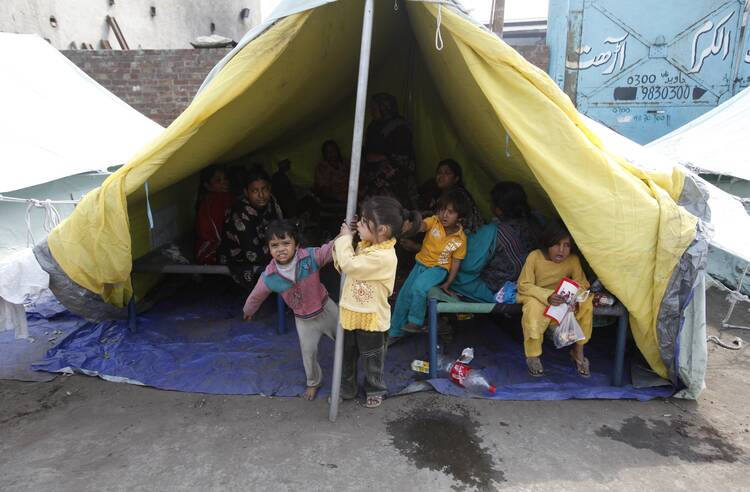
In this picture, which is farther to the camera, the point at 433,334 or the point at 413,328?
the point at 413,328

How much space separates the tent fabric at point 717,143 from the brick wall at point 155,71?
9.65ft

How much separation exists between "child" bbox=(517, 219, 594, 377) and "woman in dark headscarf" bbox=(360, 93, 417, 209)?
5.61ft

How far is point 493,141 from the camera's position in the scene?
3.67m

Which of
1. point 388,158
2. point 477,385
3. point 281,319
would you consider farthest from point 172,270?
point 477,385

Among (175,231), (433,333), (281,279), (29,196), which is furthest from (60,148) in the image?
(433,333)

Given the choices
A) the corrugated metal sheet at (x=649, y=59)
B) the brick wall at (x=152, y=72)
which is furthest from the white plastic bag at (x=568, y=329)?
the brick wall at (x=152, y=72)

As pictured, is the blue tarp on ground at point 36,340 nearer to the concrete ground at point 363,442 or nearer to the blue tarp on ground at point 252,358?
the blue tarp on ground at point 252,358

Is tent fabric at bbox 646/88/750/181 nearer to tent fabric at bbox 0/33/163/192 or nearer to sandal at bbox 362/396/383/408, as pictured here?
sandal at bbox 362/396/383/408

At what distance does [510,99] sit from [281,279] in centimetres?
152

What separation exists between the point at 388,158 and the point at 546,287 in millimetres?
2075

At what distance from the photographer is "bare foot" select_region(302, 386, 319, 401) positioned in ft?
9.52

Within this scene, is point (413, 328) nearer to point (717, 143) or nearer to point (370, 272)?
point (370, 272)

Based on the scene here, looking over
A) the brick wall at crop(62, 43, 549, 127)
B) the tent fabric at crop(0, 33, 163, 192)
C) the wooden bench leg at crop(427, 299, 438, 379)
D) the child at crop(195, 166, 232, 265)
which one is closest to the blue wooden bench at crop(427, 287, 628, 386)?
the wooden bench leg at crop(427, 299, 438, 379)

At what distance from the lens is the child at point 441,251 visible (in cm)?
320
